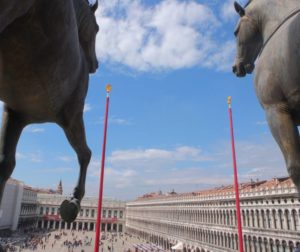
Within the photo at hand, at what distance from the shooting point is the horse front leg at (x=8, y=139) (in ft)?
9.36

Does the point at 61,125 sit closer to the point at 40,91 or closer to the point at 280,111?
the point at 40,91

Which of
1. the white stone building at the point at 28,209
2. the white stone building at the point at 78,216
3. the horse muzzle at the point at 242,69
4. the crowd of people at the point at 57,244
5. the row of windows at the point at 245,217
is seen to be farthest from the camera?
the white stone building at the point at 78,216

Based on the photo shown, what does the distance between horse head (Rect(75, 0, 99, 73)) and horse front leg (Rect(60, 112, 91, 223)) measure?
0.64 metres

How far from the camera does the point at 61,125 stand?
2.91m

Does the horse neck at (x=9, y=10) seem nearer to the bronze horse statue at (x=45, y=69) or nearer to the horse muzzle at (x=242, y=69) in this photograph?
the bronze horse statue at (x=45, y=69)

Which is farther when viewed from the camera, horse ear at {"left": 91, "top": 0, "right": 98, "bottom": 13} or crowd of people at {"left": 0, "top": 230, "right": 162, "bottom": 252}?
crowd of people at {"left": 0, "top": 230, "right": 162, "bottom": 252}

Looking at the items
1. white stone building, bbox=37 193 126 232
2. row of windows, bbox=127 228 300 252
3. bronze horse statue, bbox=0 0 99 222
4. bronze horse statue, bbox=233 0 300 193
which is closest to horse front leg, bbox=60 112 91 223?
bronze horse statue, bbox=0 0 99 222

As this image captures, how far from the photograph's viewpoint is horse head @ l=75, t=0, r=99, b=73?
3018 mm

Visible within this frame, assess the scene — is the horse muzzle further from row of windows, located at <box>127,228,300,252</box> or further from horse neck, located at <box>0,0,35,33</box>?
row of windows, located at <box>127,228,300,252</box>

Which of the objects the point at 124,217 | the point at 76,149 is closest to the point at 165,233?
the point at 124,217

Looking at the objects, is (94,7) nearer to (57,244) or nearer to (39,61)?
(39,61)

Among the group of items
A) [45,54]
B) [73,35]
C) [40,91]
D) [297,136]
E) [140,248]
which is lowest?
[140,248]

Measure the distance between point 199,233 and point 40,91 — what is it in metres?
54.4

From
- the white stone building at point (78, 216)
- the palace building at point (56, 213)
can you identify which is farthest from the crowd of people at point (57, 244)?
the white stone building at point (78, 216)
